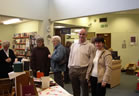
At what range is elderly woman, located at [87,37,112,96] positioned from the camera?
87.8 inches

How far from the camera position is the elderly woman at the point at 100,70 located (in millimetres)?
2230

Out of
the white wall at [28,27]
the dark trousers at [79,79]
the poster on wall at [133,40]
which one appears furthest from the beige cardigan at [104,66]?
the poster on wall at [133,40]

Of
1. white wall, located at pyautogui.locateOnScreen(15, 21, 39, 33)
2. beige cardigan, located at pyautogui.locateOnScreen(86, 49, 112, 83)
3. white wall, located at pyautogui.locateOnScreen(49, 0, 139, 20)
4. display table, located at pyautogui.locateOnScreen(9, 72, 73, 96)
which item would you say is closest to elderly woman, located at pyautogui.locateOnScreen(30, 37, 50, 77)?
display table, located at pyautogui.locateOnScreen(9, 72, 73, 96)

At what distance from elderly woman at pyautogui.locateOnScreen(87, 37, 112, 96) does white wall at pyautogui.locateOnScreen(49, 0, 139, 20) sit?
7.33ft

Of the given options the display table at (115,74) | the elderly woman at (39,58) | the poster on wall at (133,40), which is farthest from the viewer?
the poster on wall at (133,40)

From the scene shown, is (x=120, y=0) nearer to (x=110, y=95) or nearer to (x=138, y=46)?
(x=110, y=95)

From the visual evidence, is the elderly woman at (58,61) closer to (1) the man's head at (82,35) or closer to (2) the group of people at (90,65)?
(2) the group of people at (90,65)

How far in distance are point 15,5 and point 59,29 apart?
2.63 metres

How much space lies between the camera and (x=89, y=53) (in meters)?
2.59

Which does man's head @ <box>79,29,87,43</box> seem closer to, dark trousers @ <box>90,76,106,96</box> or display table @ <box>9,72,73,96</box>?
dark trousers @ <box>90,76,106,96</box>

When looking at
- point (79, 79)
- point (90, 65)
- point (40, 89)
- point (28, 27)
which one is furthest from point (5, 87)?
point (28, 27)

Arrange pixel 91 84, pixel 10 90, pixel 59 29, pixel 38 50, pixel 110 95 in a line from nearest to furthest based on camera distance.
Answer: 1. pixel 10 90
2. pixel 91 84
3. pixel 38 50
4. pixel 110 95
5. pixel 59 29

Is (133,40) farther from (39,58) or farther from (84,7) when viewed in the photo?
(39,58)

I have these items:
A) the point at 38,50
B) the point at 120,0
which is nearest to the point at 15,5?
the point at 38,50
